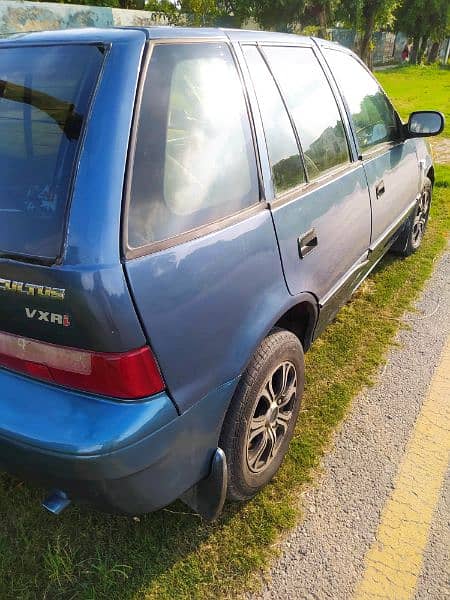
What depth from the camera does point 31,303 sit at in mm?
1337

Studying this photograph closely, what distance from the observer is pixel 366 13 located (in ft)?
75.4

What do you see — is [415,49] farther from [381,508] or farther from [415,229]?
[381,508]

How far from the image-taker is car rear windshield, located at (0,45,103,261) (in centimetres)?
137

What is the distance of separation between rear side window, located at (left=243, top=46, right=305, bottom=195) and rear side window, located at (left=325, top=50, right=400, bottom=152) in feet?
2.80

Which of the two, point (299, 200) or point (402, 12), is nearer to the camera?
point (299, 200)

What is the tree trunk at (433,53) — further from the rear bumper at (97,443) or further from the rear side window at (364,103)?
the rear bumper at (97,443)

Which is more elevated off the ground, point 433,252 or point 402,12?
point 402,12

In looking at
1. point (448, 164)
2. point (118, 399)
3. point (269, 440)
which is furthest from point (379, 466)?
point (448, 164)

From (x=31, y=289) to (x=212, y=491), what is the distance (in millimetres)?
972

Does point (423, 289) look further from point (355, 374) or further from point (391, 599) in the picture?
point (391, 599)

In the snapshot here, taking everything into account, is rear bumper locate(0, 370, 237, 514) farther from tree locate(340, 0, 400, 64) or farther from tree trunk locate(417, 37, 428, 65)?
tree trunk locate(417, 37, 428, 65)

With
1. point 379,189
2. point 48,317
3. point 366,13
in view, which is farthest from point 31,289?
point 366,13

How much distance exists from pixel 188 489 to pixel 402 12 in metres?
35.8

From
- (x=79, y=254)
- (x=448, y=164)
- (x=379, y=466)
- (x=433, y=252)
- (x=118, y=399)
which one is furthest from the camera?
(x=448, y=164)
